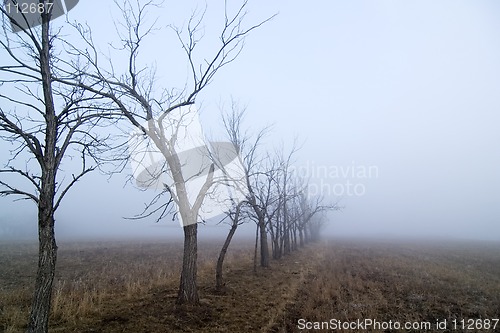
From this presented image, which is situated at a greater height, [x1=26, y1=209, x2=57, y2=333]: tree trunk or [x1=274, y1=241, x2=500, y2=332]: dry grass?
[x1=26, y1=209, x2=57, y2=333]: tree trunk

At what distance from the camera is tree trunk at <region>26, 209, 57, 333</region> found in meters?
5.23

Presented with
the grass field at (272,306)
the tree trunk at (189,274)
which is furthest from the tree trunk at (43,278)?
the tree trunk at (189,274)

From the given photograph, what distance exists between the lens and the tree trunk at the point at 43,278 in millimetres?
5230

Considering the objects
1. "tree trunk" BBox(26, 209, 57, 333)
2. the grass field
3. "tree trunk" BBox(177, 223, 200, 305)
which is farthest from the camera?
"tree trunk" BBox(177, 223, 200, 305)

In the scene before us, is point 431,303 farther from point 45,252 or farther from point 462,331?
point 45,252

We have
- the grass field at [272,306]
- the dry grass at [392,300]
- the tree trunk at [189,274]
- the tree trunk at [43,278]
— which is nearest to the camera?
the tree trunk at [43,278]

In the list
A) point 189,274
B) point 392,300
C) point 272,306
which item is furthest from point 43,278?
point 392,300

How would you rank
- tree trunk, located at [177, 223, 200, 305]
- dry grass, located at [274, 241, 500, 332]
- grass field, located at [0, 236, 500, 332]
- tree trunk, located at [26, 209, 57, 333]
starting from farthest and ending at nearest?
tree trunk, located at [177, 223, 200, 305] → dry grass, located at [274, 241, 500, 332] → grass field, located at [0, 236, 500, 332] → tree trunk, located at [26, 209, 57, 333]

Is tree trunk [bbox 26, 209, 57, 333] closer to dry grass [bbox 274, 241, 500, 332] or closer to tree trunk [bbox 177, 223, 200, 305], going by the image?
tree trunk [bbox 177, 223, 200, 305]

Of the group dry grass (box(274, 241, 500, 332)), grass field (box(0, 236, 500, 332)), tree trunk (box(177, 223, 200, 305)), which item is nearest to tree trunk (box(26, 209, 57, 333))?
grass field (box(0, 236, 500, 332))

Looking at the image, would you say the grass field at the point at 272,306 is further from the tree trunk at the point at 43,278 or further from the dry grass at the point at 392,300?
the tree trunk at the point at 43,278

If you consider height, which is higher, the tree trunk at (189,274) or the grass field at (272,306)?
the tree trunk at (189,274)

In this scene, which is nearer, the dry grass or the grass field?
the grass field

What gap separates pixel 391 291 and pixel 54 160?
44.4ft
